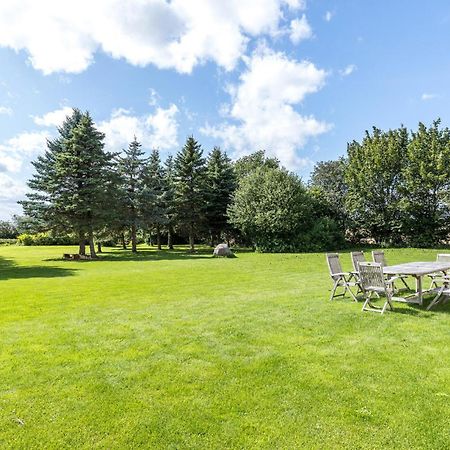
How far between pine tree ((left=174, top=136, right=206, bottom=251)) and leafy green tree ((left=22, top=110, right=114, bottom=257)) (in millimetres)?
6581

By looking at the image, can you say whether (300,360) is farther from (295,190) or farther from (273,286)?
(295,190)

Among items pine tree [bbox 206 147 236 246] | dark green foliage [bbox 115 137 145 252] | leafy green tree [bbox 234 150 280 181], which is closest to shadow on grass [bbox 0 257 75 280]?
dark green foliage [bbox 115 137 145 252]

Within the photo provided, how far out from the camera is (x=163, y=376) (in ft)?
13.6

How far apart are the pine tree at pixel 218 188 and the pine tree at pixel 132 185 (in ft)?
19.5

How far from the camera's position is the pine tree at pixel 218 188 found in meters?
31.4

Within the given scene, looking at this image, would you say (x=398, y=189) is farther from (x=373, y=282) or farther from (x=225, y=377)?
(x=225, y=377)

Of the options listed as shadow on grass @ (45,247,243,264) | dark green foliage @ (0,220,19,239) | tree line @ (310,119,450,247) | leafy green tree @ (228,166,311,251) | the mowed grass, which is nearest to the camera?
the mowed grass

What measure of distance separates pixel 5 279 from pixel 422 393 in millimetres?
14470

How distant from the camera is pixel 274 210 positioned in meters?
25.9

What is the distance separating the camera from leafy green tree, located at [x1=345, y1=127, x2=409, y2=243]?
1151 inches

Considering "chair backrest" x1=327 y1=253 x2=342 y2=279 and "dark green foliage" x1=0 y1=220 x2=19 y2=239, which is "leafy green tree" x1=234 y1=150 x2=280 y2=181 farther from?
"chair backrest" x1=327 y1=253 x2=342 y2=279

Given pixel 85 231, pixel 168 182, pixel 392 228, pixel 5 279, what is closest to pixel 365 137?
pixel 392 228

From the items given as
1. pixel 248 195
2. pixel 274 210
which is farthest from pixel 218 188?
pixel 274 210

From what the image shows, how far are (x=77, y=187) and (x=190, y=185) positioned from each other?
30.4ft
